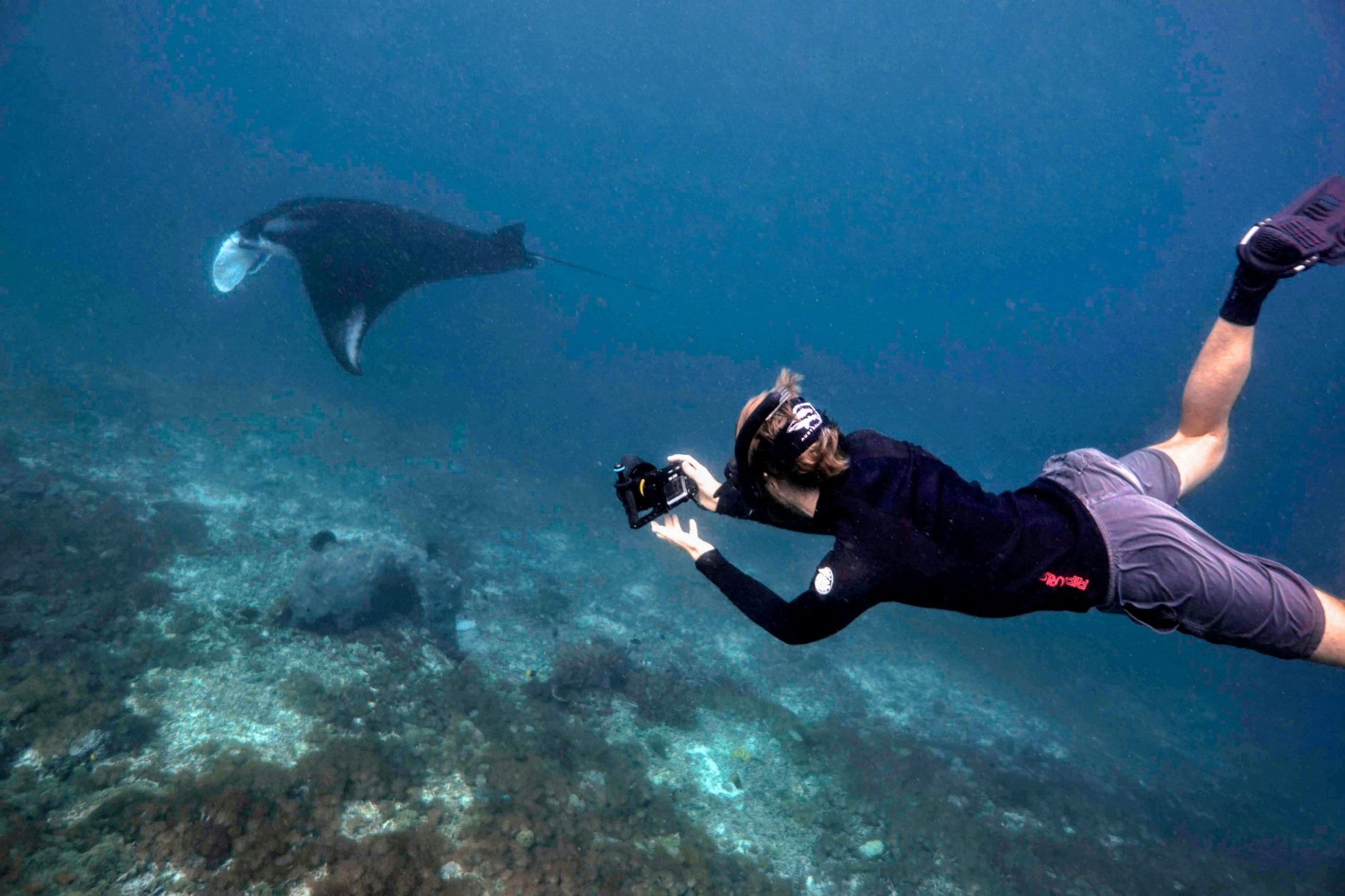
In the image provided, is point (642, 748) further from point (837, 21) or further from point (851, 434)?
point (837, 21)

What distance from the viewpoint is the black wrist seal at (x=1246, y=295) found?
2.96 meters

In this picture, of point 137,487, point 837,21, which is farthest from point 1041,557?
point 837,21

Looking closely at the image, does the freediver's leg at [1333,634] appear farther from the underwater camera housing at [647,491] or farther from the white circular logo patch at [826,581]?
the underwater camera housing at [647,491]

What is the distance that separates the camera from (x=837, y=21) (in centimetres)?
4894

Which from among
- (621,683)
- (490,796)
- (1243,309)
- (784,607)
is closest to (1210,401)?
(1243,309)

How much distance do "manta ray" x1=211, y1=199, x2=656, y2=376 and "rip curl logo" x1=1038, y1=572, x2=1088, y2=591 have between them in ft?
32.7

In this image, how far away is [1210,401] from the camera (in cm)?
327

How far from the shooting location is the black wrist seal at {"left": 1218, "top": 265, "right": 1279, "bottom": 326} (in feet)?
9.70

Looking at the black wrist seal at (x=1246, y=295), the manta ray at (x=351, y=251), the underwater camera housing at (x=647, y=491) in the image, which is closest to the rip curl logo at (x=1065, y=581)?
the underwater camera housing at (x=647, y=491)

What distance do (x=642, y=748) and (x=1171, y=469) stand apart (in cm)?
671

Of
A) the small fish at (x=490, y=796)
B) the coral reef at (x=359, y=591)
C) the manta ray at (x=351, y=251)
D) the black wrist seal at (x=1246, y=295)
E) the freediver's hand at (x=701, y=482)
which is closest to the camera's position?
the freediver's hand at (x=701, y=482)

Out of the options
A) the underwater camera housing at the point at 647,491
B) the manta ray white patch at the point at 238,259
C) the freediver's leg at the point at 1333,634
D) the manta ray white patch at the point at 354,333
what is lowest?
the freediver's leg at the point at 1333,634

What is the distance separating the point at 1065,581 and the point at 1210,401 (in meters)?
1.86

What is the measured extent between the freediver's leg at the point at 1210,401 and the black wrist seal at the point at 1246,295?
1.8 inches
